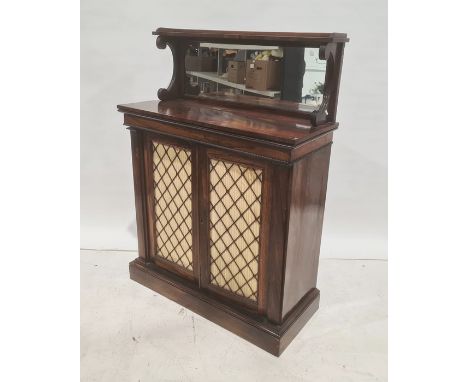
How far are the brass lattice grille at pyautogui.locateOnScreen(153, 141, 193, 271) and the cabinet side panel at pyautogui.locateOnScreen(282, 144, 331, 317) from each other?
1.94 ft

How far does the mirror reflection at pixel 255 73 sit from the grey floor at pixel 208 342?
1.21 meters

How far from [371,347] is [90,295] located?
5.31 feet

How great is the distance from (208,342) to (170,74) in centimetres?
171

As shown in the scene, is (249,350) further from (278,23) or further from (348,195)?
(278,23)

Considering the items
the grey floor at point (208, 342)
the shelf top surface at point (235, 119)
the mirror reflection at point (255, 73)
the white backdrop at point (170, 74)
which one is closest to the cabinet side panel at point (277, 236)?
the shelf top surface at point (235, 119)

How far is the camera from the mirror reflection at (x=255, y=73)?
2068 millimetres

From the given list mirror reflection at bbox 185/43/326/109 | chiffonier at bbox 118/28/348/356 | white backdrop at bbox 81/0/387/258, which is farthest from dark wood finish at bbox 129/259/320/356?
mirror reflection at bbox 185/43/326/109

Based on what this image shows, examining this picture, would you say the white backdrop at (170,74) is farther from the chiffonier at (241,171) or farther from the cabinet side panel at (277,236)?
the cabinet side panel at (277,236)

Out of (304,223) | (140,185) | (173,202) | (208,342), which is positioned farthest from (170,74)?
(208,342)

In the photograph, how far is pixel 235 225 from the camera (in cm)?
211

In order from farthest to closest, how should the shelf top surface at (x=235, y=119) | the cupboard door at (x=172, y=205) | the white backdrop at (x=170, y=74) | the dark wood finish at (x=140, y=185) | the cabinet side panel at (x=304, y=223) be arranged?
the white backdrop at (x=170, y=74)
the dark wood finish at (x=140, y=185)
the cupboard door at (x=172, y=205)
the cabinet side panel at (x=304, y=223)
the shelf top surface at (x=235, y=119)

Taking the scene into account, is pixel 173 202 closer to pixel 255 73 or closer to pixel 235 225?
pixel 235 225

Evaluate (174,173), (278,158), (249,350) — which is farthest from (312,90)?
(249,350)

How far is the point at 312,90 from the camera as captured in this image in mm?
2082
